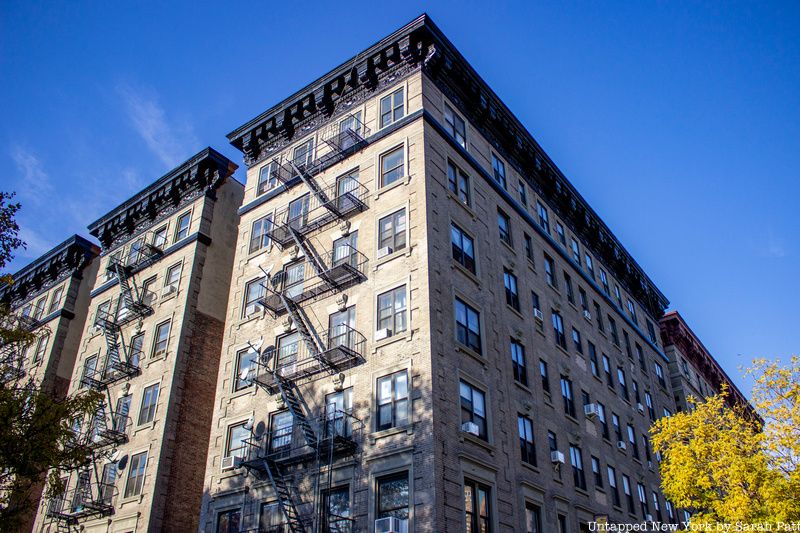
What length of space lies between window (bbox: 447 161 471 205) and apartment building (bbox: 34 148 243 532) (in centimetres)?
1375

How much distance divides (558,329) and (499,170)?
8.26 metres

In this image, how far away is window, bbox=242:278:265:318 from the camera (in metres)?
31.1

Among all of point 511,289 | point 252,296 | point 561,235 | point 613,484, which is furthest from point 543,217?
point 252,296

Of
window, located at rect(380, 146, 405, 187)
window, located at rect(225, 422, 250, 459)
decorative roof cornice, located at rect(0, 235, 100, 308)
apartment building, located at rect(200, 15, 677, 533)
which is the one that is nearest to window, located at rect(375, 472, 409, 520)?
apartment building, located at rect(200, 15, 677, 533)

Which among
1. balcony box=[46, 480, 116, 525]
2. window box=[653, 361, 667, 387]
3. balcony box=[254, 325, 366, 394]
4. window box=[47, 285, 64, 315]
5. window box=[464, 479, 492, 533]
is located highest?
window box=[47, 285, 64, 315]

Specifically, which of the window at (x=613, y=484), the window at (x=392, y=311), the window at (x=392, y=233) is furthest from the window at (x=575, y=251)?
the window at (x=392, y=311)

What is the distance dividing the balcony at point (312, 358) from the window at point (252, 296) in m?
2.66

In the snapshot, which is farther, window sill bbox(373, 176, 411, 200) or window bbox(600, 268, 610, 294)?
window bbox(600, 268, 610, 294)

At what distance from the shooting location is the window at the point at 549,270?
36094mm

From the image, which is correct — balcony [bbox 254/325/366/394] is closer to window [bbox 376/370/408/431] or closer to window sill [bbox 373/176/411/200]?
window [bbox 376/370/408/431]

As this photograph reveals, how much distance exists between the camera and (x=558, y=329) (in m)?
34.8

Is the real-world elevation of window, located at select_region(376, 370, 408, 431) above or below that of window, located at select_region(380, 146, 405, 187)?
below

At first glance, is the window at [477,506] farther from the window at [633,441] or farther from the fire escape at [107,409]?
the window at [633,441]

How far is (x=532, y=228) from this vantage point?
36219 millimetres
